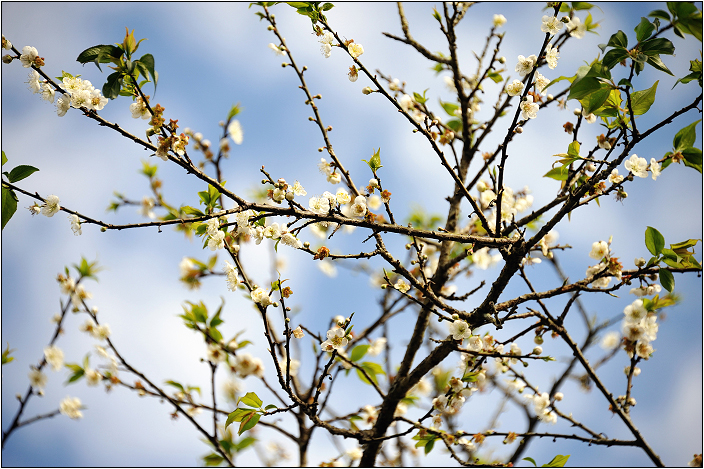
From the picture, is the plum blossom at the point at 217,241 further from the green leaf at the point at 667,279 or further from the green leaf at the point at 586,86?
the green leaf at the point at 667,279

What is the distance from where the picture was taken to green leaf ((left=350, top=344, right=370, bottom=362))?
99.6 inches

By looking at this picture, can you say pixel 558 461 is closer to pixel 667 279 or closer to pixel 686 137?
pixel 667 279

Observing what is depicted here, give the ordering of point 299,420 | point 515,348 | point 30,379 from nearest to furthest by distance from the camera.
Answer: point 515,348 → point 299,420 → point 30,379

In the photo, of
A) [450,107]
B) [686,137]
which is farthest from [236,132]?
[686,137]

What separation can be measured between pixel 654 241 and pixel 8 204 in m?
2.42

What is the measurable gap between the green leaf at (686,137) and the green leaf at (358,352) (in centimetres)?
179

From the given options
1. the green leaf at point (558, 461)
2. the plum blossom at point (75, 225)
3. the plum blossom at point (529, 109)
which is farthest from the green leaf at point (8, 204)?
the green leaf at point (558, 461)

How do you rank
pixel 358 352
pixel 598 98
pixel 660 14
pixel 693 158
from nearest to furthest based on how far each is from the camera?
1. pixel 660 14
2. pixel 598 98
3. pixel 693 158
4. pixel 358 352

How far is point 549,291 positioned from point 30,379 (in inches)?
Result: 152

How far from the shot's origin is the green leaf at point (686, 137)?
1.50 m

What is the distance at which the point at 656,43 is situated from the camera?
1274 millimetres

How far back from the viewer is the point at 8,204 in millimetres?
1489

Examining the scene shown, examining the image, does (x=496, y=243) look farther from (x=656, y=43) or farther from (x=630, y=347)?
(x=630, y=347)

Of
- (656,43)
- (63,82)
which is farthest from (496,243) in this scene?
(63,82)
